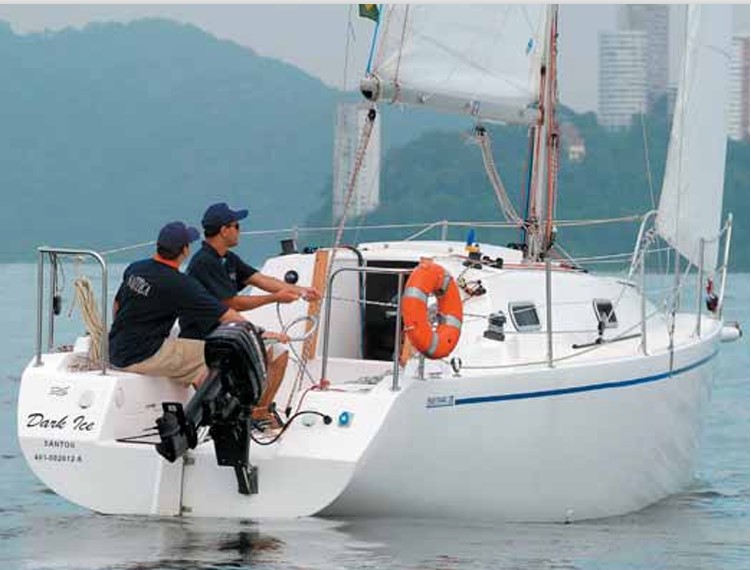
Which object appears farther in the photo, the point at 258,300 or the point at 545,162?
the point at 545,162

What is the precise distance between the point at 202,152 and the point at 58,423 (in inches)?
3482

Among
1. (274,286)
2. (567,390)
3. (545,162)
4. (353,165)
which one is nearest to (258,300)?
(274,286)

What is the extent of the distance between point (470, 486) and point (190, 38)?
12198 cm

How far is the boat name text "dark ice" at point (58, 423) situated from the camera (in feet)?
31.1

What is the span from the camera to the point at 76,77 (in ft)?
378

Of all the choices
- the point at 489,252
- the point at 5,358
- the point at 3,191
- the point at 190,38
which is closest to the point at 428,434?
the point at 489,252

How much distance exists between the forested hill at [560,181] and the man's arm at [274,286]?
3144 centimetres

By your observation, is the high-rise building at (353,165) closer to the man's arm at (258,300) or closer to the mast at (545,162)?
the mast at (545,162)

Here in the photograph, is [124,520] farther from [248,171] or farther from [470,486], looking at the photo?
[248,171]

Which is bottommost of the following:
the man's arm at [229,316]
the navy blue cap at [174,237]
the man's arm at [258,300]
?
the man's arm at [229,316]

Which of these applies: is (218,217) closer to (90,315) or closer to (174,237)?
(174,237)

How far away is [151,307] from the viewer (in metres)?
9.73

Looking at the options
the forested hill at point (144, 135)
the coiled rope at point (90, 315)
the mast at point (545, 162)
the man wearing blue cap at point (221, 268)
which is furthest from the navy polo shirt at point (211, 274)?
the forested hill at point (144, 135)

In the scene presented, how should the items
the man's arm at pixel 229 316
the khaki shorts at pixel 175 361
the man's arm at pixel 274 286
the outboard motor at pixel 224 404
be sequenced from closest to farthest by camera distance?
the outboard motor at pixel 224 404, the man's arm at pixel 229 316, the khaki shorts at pixel 175 361, the man's arm at pixel 274 286
